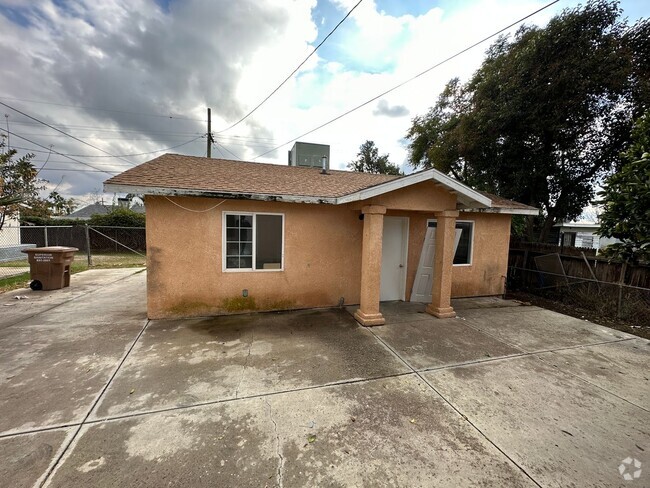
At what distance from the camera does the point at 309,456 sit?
2383 millimetres

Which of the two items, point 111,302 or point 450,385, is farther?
point 111,302

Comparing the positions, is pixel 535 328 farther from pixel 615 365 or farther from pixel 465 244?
pixel 465 244

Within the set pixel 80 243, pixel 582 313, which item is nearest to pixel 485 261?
pixel 582 313

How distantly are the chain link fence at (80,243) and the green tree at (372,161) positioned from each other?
2323 centimetres

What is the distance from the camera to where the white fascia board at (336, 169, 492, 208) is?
5.16 m

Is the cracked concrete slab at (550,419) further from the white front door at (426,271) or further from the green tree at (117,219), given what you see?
the green tree at (117,219)

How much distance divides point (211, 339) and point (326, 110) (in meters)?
8.18

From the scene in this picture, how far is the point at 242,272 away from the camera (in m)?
5.98

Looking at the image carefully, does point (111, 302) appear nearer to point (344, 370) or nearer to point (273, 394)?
point (273, 394)

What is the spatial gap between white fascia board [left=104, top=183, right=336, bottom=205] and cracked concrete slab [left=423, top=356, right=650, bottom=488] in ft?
12.6

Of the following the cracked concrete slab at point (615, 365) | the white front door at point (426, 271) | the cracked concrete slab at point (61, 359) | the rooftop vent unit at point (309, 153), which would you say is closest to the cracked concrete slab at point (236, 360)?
the cracked concrete slab at point (61, 359)

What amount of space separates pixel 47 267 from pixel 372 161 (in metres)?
29.0

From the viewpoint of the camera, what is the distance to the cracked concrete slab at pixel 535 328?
5.07 meters

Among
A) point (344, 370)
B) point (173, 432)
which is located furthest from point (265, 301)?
point (173, 432)
